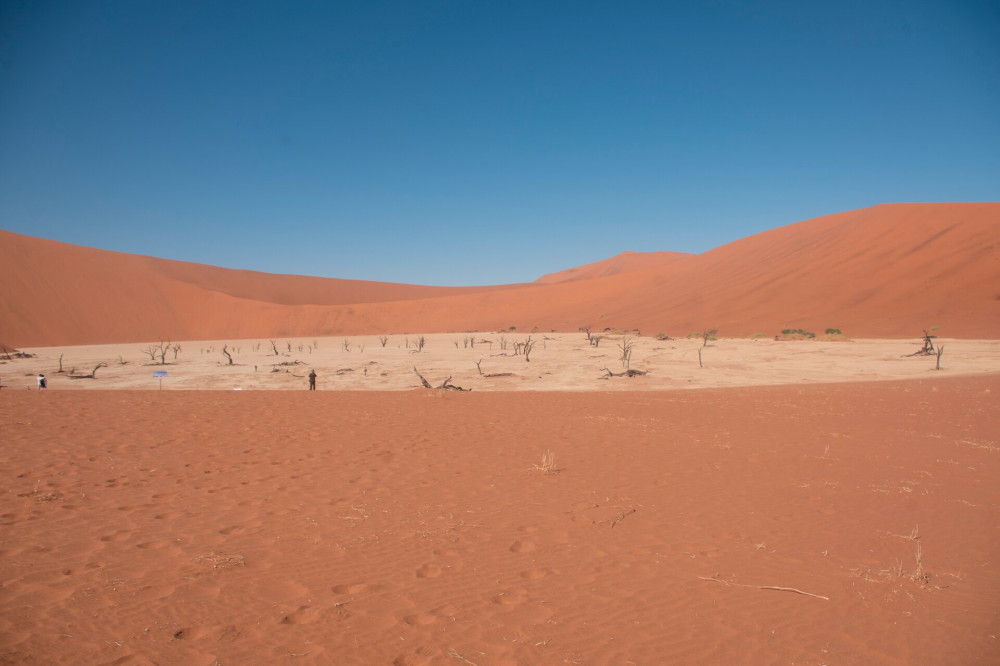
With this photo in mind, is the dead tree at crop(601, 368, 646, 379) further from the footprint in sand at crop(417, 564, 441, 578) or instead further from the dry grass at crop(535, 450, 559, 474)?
the footprint in sand at crop(417, 564, 441, 578)

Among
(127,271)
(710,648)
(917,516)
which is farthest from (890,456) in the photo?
(127,271)

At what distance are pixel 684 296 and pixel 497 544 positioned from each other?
4760cm

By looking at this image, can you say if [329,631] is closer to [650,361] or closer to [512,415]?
[512,415]

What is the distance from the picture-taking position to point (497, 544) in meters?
4.44

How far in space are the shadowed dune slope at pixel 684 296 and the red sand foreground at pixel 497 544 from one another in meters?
25.7

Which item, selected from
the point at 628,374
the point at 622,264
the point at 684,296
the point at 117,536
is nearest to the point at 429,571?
the point at 117,536

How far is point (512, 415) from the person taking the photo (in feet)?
34.5

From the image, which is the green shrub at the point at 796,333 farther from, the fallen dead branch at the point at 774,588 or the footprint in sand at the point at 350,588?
the footprint in sand at the point at 350,588

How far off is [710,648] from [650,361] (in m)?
19.5

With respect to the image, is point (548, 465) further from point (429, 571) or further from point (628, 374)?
point (628, 374)

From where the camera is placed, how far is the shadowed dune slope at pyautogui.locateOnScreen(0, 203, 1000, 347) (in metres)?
31.2

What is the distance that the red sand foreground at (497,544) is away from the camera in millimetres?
3037

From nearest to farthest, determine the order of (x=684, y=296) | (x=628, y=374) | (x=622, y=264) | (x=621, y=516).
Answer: (x=621, y=516), (x=628, y=374), (x=684, y=296), (x=622, y=264)

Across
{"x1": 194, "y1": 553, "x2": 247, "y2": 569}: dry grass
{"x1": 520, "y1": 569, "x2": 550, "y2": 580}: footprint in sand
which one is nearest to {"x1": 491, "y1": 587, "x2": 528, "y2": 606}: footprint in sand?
{"x1": 520, "y1": 569, "x2": 550, "y2": 580}: footprint in sand
